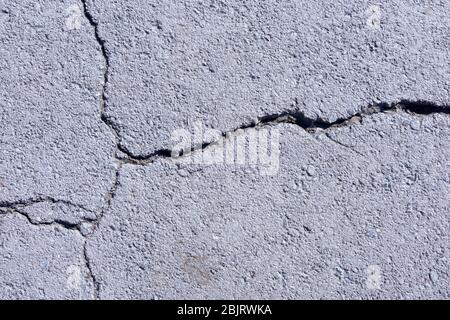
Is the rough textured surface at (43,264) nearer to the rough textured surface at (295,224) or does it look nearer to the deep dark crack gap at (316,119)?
the rough textured surface at (295,224)

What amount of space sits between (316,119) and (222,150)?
0.41 metres

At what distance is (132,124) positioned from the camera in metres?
2.79

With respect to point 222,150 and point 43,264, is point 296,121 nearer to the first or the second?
point 222,150

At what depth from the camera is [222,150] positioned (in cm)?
277

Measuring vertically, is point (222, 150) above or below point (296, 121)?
below

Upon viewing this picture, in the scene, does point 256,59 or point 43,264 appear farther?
point 256,59

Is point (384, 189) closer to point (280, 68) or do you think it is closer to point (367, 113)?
point (367, 113)

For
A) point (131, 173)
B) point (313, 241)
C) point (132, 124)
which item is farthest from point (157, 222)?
point (313, 241)

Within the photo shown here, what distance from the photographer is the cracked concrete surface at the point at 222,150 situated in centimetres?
271

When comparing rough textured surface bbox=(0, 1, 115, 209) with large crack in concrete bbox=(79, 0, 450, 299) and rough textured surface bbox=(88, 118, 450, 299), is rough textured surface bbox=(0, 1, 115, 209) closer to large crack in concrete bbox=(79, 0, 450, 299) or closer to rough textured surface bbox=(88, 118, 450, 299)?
large crack in concrete bbox=(79, 0, 450, 299)

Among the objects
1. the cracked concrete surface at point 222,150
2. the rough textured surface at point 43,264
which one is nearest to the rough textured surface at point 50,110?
the cracked concrete surface at point 222,150

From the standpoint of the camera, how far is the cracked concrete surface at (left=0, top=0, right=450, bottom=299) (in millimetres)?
2709

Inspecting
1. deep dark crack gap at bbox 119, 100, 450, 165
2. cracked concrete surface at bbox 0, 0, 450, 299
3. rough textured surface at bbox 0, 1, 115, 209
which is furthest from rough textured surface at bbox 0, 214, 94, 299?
deep dark crack gap at bbox 119, 100, 450, 165

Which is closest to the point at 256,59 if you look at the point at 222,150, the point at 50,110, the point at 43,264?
the point at 222,150
